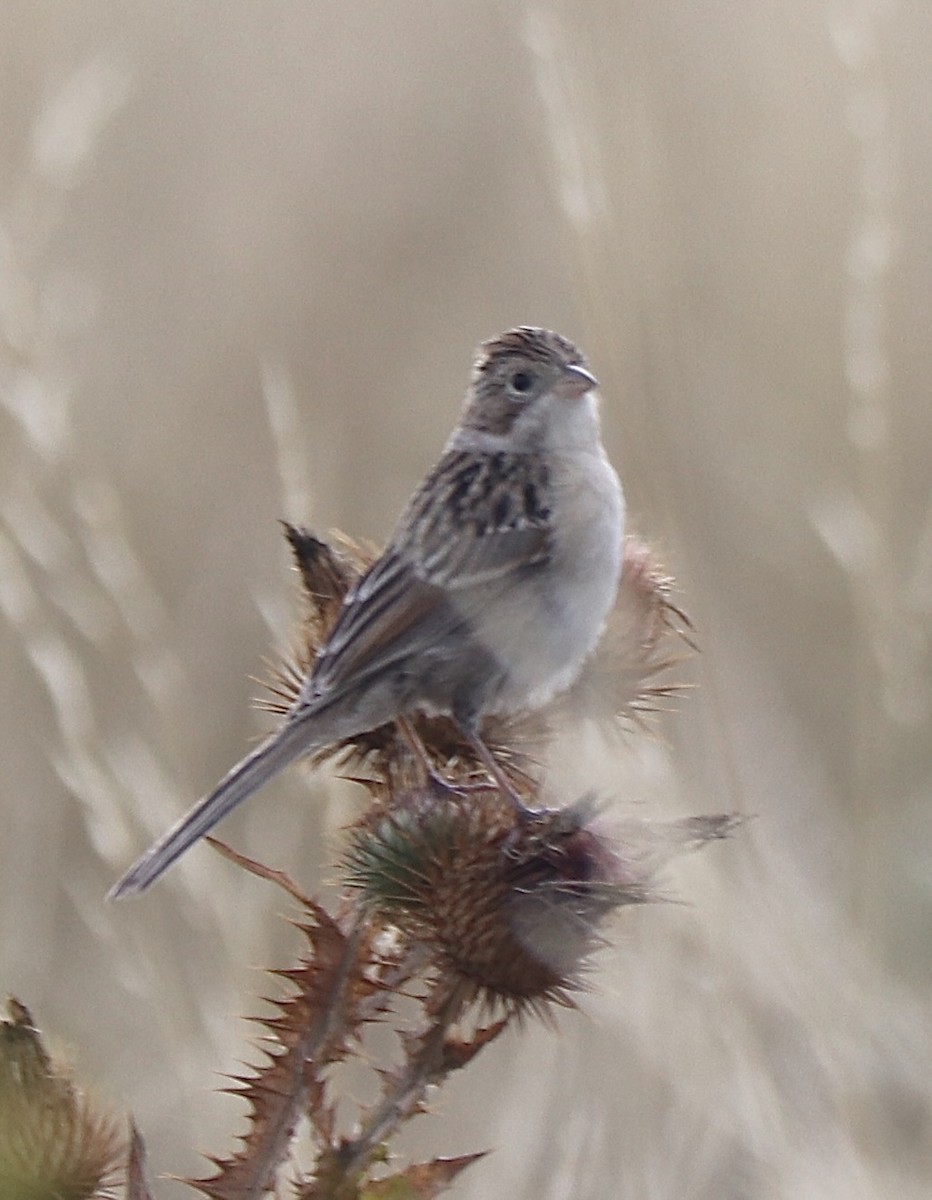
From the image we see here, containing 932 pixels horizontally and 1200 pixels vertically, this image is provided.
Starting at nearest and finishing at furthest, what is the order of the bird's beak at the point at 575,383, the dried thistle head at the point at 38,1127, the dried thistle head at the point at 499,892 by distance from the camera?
the dried thistle head at the point at 38,1127
the dried thistle head at the point at 499,892
the bird's beak at the point at 575,383

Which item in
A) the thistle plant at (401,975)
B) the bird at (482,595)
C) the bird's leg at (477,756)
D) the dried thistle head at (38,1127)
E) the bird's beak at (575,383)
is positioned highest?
the bird's beak at (575,383)

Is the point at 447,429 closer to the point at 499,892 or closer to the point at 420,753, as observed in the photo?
the point at 420,753

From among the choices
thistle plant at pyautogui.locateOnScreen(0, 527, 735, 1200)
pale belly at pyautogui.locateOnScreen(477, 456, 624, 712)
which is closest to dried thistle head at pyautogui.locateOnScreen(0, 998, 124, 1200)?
thistle plant at pyautogui.locateOnScreen(0, 527, 735, 1200)

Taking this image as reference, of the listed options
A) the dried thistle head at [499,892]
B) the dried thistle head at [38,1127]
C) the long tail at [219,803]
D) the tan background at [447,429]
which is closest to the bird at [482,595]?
the long tail at [219,803]

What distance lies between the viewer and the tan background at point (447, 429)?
10.8 feet

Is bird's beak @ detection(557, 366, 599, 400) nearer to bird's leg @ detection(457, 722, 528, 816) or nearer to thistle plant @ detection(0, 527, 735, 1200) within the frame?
bird's leg @ detection(457, 722, 528, 816)

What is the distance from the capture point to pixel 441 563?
3.18 metres

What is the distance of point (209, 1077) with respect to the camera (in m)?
3.51

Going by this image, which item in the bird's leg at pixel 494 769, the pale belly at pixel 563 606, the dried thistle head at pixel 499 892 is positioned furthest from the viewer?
the pale belly at pixel 563 606

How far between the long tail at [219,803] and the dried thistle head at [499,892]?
0.29 metres

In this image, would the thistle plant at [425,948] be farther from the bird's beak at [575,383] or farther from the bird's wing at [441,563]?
the bird's beak at [575,383]

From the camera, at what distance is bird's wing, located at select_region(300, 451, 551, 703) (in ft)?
9.43

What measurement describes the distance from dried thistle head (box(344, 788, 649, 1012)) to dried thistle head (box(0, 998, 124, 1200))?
47 cm

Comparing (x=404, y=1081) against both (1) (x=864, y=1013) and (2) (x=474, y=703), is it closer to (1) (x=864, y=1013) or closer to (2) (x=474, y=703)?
(2) (x=474, y=703)
